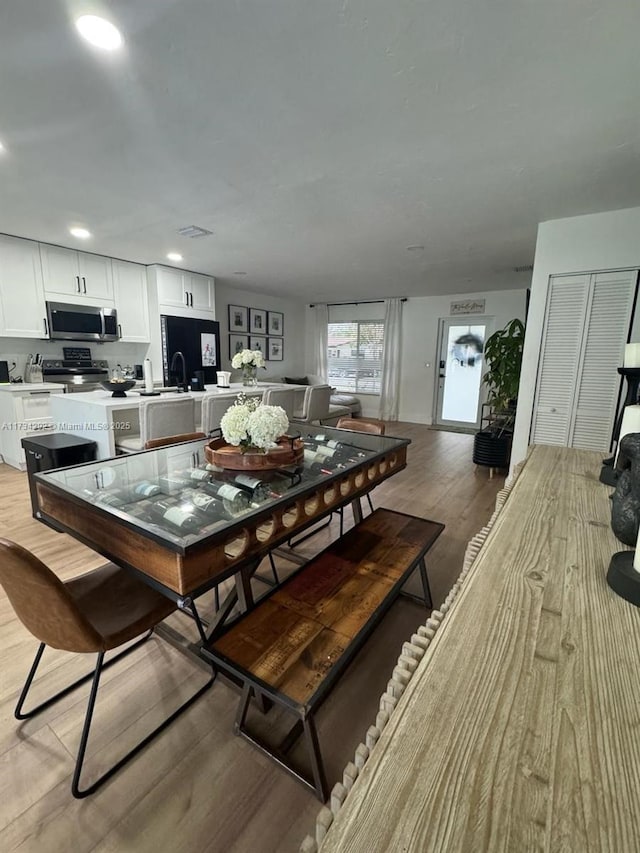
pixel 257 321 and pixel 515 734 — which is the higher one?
pixel 257 321

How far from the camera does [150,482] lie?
161cm

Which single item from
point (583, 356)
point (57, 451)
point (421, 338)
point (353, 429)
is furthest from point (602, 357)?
point (57, 451)

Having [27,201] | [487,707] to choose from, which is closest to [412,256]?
[27,201]

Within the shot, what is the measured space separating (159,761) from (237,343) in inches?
256

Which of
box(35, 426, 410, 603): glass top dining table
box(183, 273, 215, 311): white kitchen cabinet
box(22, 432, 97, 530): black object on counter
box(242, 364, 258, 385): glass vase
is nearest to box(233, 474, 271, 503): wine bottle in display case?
box(35, 426, 410, 603): glass top dining table

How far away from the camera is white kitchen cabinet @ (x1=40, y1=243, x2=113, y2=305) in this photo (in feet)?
14.3

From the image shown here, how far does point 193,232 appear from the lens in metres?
3.69

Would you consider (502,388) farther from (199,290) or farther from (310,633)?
(199,290)

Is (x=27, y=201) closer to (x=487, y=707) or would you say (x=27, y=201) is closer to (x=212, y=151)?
(x=212, y=151)

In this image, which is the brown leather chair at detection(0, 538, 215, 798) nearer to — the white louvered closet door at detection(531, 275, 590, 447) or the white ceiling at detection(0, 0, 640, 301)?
the white ceiling at detection(0, 0, 640, 301)

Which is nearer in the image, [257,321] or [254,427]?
[254,427]

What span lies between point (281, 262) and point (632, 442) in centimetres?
477

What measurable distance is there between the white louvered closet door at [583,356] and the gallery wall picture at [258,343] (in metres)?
5.33

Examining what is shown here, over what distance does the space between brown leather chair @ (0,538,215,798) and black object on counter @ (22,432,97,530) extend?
1758 mm
